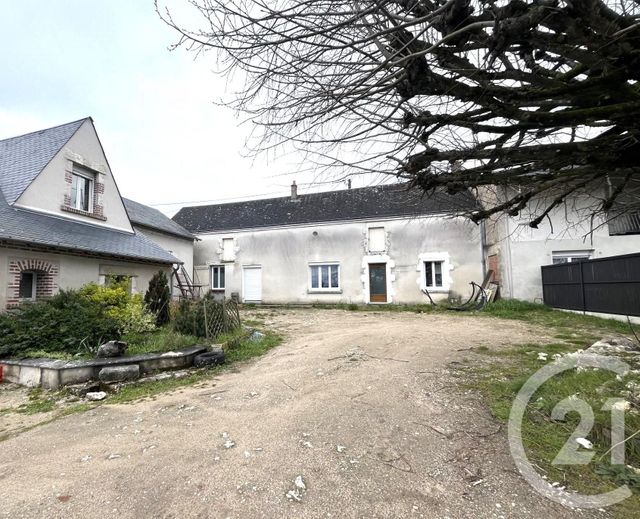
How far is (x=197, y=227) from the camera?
840 inches

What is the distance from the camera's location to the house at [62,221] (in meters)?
7.21

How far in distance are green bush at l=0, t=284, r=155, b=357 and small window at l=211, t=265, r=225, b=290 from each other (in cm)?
1241

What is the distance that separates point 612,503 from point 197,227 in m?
22.0

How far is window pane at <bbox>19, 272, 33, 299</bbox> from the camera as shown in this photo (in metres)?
7.53

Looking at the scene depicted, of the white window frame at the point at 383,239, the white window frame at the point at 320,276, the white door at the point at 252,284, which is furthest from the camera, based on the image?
the white door at the point at 252,284

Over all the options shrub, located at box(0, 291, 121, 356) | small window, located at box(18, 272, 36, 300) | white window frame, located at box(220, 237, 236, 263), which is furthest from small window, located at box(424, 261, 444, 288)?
small window, located at box(18, 272, 36, 300)

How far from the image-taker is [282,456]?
2594 millimetres

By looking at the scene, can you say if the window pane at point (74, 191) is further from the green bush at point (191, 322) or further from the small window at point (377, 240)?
the small window at point (377, 240)

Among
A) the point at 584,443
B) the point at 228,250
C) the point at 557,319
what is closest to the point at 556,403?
the point at 584,443

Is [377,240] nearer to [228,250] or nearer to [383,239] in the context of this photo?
[383,239]

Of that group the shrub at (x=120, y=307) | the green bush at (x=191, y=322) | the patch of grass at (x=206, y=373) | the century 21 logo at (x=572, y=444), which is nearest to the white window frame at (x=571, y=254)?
the century 21 logo at (x=572, y=444)

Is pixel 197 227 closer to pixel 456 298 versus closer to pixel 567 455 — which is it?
pixel 456 298

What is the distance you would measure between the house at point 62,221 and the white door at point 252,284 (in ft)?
25.0

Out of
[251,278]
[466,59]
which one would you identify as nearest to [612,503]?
[466,59]
